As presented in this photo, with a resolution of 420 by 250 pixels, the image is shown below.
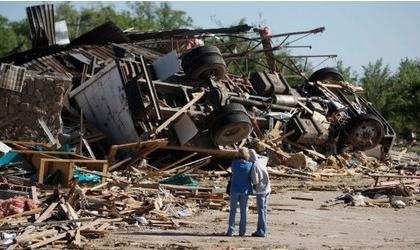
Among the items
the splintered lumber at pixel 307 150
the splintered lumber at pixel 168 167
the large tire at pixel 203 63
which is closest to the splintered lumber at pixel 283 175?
the splintered lumber at pixel 168 167

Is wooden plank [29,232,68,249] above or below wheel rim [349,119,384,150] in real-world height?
below

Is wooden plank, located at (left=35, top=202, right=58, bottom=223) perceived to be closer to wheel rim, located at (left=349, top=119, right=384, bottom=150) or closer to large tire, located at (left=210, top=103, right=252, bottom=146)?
large tire, located at (left=210, top=103, right=252, bottom=146)

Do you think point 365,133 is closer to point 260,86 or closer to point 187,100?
point 260,86

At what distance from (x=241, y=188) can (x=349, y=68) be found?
51492 mm

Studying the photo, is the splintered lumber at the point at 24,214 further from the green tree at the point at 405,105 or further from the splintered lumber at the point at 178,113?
the green tree at the point at 405,105

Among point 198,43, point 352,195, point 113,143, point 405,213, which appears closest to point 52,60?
point 113,143

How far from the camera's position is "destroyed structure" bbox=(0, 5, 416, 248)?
1753cm

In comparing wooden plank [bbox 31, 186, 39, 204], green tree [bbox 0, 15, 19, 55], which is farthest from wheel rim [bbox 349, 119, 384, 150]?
green tree [bbox 0, 15, 19, 55]

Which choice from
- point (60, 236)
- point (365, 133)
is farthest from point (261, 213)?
point (365, 133)

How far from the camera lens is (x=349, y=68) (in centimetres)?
6159

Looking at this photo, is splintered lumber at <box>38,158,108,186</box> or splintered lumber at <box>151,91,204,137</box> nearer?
splintered lumber at <box>38,158,108,186</box>

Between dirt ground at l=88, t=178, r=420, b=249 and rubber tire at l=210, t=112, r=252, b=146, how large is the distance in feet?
15.7

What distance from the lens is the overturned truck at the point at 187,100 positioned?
21345 mm

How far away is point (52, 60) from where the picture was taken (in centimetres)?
2398
